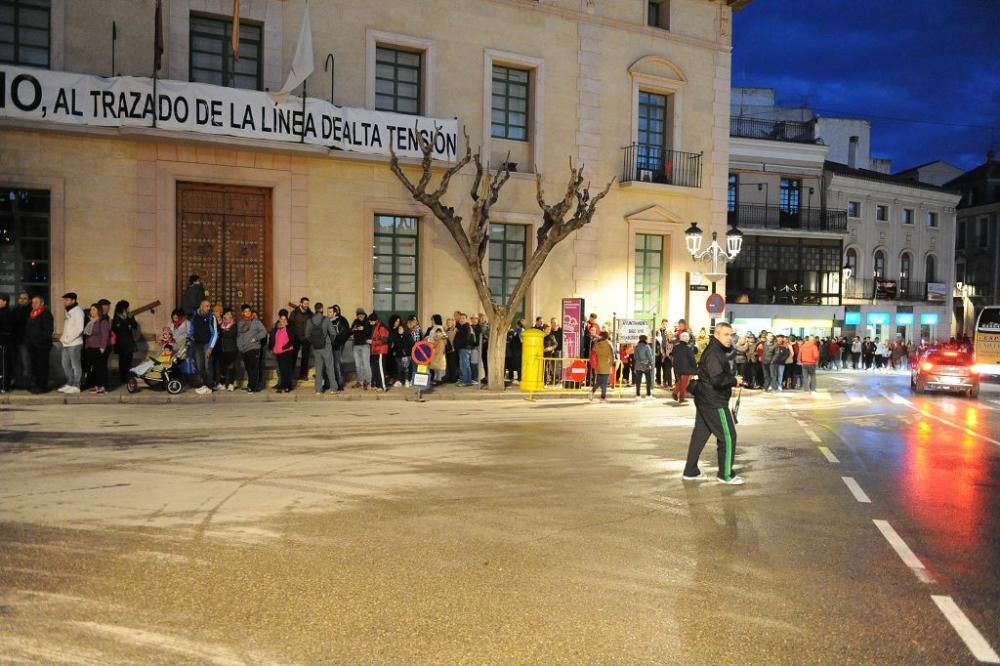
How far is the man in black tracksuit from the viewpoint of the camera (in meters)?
9.27

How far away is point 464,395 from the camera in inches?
749

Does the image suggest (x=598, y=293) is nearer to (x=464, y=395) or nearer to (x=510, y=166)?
(x=510, y=166)

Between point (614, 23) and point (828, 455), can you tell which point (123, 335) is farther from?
point (614, 23)

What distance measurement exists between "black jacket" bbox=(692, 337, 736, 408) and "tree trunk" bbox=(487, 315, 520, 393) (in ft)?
36.2

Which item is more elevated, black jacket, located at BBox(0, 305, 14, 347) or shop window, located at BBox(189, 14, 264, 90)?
shop window, located at BBox(189, 14, 264, 90)

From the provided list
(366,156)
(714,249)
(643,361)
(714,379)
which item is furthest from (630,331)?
(714,379)

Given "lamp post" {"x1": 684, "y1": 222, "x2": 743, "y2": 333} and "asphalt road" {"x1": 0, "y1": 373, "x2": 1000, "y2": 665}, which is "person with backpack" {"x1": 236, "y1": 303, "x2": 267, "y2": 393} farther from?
"lamp post" {"x1": 684, "y1": 222, "x2": 743, "y2": 333}

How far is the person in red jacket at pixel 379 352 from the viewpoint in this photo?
1894 centimetres

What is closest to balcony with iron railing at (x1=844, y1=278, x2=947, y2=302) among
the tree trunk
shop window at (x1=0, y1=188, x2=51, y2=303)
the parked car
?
the parked car

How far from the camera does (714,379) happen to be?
9258 mm

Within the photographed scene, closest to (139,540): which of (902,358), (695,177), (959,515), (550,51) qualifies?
(959,515)

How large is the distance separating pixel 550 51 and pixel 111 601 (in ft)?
69.5

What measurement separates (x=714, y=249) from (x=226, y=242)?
13.5 meters

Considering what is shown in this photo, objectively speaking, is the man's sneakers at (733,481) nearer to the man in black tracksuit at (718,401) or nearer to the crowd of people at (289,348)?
the man in black tracksuit at (718,401)
